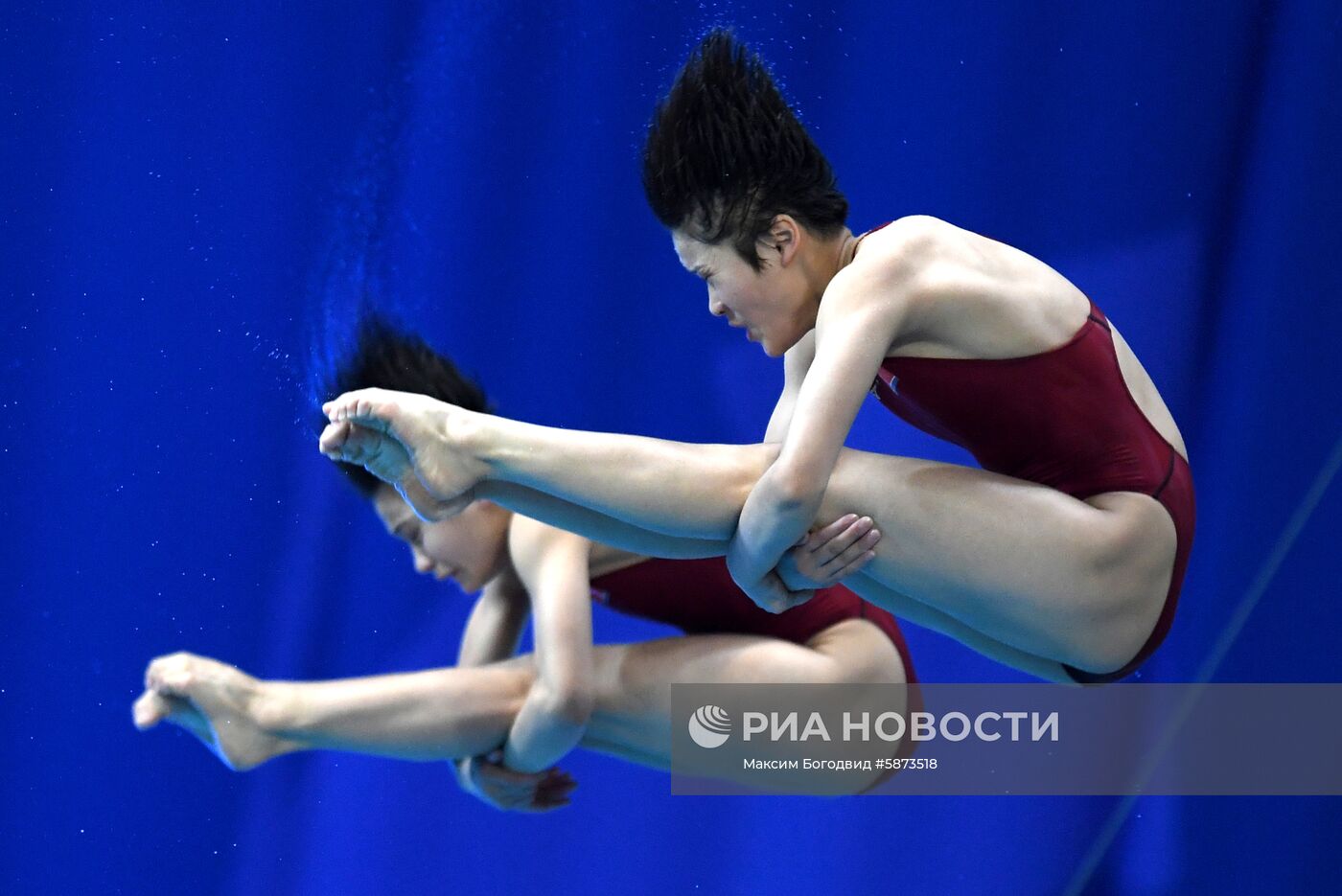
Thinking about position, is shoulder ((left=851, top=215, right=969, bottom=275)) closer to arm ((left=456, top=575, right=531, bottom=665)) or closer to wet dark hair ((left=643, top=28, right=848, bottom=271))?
wet dark hair ((left=643, top=28, right=848, bottom=271))

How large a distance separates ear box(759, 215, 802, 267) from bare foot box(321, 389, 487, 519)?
0.43 metres

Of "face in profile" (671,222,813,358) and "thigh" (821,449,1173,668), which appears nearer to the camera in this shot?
"thigh" (821,449,1173,668)

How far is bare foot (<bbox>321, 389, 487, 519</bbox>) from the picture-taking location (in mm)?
1646

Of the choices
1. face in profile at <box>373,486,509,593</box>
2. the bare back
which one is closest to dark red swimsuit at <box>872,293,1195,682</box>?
the bare back

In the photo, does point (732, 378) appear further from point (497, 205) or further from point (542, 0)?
point (542, 0)

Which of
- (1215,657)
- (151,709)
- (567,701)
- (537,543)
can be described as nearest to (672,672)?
(567,701)

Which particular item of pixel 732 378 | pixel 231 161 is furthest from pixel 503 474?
pixel 231 161

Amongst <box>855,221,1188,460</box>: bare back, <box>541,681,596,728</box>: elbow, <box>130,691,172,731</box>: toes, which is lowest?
<box>130,691,172,731</box>: toes

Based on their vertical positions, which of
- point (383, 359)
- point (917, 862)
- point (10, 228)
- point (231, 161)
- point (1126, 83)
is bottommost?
point (917, 862)

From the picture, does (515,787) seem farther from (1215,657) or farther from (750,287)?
(1215,657)

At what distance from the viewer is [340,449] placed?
1669 mm

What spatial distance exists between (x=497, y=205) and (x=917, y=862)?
5.41ft

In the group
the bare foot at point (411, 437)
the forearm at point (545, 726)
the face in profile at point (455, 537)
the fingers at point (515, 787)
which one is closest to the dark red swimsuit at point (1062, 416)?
the bare foot at point (411, 437)

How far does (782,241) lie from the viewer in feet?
5.96
